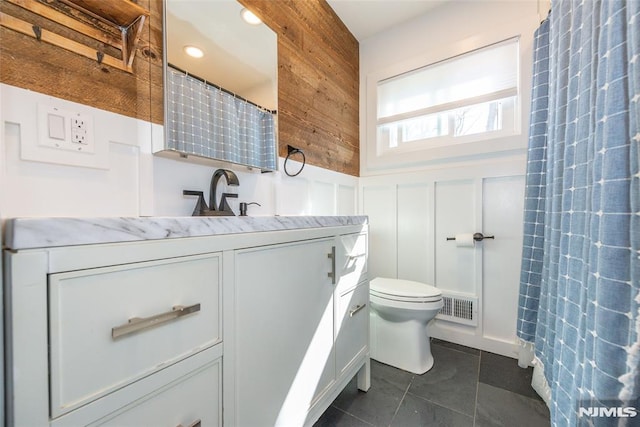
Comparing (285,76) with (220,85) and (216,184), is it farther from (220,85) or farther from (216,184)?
(216,184)

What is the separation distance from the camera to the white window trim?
68.1 inches

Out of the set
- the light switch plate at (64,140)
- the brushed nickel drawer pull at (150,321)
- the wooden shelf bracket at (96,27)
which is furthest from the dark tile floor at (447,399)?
the wooden shelf bracket at (96,27)

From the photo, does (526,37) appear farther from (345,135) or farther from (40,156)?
(40,156)

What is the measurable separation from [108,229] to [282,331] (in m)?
0.62

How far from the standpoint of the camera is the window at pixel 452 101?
1843 millimetres

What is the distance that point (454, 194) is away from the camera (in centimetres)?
197

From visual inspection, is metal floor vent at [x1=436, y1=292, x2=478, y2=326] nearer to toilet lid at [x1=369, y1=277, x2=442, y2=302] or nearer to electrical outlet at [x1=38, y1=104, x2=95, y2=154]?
toilet lid at [x1=369, y1=277, x2=442, y2=302]

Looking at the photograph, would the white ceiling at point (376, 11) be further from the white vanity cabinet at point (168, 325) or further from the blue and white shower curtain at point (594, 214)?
the white vanity cabinet at point (168, 325)

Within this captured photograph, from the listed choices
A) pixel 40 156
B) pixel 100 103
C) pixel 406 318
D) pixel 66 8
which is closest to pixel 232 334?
pixel 40 156

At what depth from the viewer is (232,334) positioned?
0.73 meters

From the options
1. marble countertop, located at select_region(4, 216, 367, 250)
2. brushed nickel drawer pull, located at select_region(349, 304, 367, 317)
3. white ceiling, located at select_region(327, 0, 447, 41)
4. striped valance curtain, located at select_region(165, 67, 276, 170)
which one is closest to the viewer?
marble countertop, located at select_region(4, 216, 367, 250)

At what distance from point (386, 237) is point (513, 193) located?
97cm

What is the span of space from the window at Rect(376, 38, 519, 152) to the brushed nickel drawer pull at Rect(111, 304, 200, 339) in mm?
2070

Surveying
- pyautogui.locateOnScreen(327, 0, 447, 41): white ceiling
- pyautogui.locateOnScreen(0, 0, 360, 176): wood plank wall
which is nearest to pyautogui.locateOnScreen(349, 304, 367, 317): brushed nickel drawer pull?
pyautogui.locateOnScreen(0, 0, 360, 176): wood plank wall
